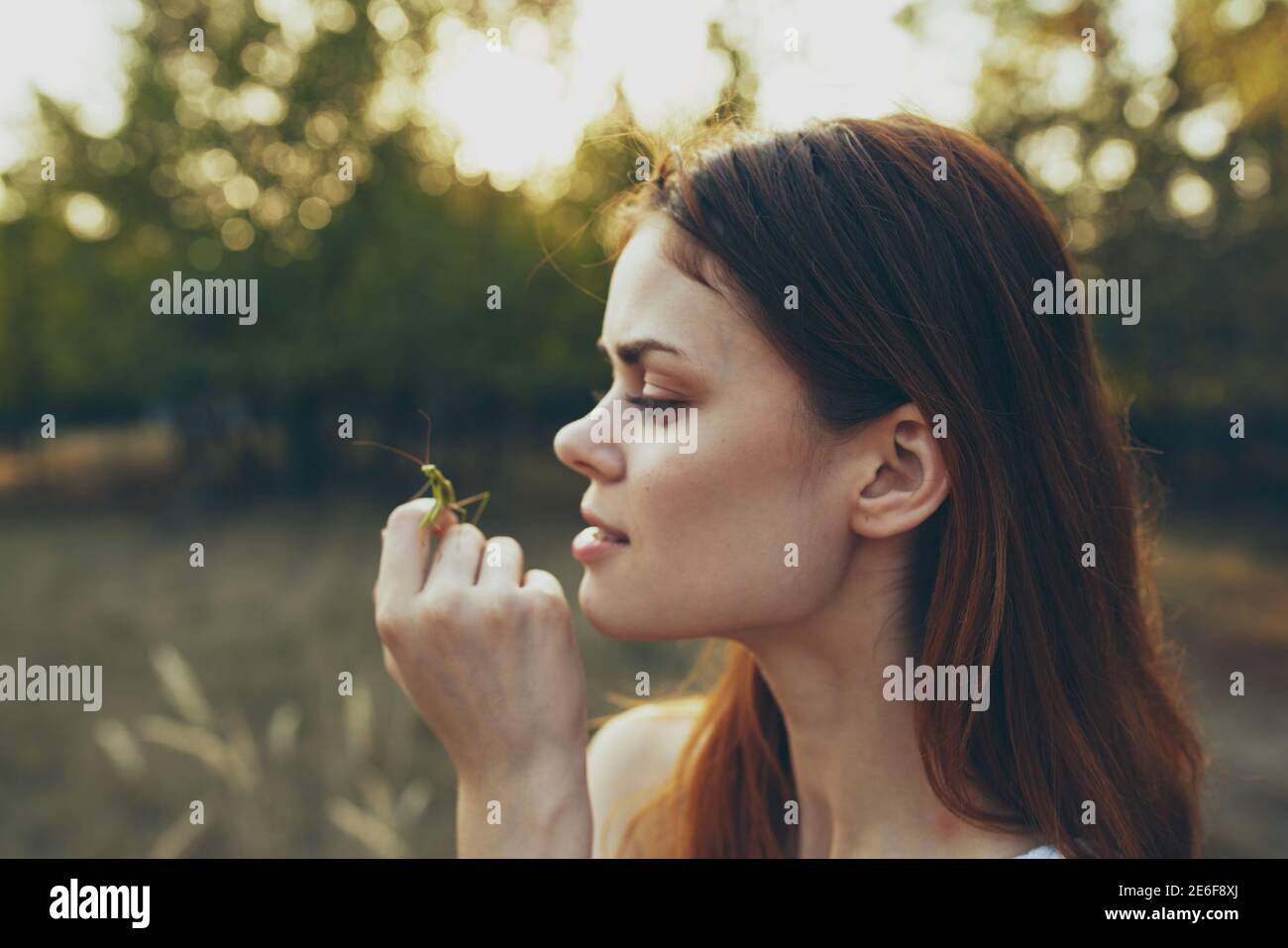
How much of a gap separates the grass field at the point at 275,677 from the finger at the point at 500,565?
43.0 inches

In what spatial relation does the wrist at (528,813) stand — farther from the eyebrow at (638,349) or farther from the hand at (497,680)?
the eyebrow at (638,349)

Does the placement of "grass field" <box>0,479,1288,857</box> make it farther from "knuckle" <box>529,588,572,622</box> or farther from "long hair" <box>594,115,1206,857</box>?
"knuckle" <box>529,588,572,622</box>

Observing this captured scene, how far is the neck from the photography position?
217cm

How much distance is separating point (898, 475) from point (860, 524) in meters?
0.12

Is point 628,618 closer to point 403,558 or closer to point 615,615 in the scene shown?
point 615,615

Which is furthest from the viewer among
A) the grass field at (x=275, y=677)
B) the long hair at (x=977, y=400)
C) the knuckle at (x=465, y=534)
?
the grass field at (x=275, y=677)

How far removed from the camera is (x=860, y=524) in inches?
81.5

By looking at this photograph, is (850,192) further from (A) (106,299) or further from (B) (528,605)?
Result: (A) (106,299)

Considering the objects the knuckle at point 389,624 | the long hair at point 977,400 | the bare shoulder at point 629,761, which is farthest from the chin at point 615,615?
the bare shoulder at point 629,761

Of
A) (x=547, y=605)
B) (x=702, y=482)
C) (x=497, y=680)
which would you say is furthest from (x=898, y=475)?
(x=497, y=680)

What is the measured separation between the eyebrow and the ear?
416 mm

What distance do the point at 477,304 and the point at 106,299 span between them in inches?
277

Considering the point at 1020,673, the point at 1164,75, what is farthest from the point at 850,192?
the point at 1164,75

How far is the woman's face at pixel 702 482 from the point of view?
2.00 metres
